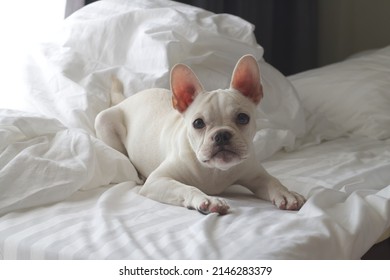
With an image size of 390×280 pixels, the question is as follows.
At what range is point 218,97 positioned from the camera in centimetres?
147

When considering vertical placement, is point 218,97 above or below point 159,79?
above

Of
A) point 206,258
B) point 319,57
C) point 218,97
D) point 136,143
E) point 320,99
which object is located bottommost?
point 319,57

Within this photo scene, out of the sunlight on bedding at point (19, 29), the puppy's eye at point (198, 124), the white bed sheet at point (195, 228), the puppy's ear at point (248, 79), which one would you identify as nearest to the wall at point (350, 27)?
the sunlight on bedding at point (19, 29)

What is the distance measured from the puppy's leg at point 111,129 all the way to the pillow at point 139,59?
73 millimetres

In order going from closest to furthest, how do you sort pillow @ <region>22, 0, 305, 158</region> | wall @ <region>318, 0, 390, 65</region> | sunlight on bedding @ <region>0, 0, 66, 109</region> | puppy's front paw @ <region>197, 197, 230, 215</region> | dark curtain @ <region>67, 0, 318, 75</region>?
puppy's front paw @ <region>197, 197, 230, 215</region>, pillow @ <region>22, 0, 305, 158</region>, sunlight on bedding @ <region>0, 0, 66, 109</region>, dark curtain @ <region>67, 0, 318, 75</region>, wall @ <region>318, 0, 390, 65</region>

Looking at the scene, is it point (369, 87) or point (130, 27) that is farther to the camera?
point (369, 87)

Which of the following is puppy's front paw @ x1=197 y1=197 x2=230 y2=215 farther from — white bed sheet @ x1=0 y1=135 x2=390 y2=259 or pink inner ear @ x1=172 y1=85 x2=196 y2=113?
pink inner ear @ x1=172 y1=85 x2=196 y2=113

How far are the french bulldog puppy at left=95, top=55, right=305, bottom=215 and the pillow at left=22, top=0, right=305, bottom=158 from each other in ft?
1.05

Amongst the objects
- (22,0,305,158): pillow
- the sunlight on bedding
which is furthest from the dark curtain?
the sunlight on bedding

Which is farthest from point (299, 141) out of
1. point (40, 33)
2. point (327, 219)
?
point (40, 33)

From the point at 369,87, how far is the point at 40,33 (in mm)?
1346

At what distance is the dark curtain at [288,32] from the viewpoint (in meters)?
3.32

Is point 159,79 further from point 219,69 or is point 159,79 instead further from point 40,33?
point 40,33

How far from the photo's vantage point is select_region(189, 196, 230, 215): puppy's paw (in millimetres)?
1360
